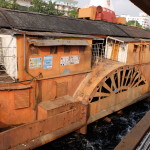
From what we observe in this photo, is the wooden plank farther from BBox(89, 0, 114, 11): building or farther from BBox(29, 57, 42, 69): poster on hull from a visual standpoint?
BBox(89, 0, 114, 11): building

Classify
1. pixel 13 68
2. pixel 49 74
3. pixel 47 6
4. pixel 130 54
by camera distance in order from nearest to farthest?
pixel 13 68, pixel 49 74, pixel 130 54, pixel 47 6

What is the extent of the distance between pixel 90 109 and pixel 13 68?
5854mm

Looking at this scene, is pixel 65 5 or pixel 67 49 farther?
pixel 65 5

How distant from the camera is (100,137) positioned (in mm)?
13344

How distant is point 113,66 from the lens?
1491 centimetres

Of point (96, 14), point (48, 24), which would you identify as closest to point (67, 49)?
point (48, 24)

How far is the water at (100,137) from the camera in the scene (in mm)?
12078

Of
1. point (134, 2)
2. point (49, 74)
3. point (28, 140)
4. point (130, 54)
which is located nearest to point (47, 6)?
point (130, 54)

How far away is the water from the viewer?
12078mm

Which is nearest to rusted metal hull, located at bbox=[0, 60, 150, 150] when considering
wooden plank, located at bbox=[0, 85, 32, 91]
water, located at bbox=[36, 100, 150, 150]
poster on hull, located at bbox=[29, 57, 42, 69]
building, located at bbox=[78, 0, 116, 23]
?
water, located at bbox=[36, 100, 150, 150]

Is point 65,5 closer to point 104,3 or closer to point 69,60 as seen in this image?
point 104,3

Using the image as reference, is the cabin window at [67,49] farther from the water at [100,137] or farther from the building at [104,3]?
the building at [104,3]

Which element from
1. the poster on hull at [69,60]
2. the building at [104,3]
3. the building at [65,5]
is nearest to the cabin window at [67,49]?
the poster on hull at [69,60]

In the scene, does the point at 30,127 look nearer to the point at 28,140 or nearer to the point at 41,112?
the point at 28,140
